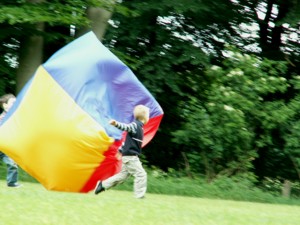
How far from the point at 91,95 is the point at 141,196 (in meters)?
2.18

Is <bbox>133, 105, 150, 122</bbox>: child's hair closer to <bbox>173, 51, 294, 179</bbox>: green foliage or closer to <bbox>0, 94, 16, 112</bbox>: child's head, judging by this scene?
<bbox>0, 94, 16, 112</bbox>: child's head

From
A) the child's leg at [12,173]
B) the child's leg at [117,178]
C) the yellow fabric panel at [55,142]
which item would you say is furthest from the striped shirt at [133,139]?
the child's leg at [12,173]

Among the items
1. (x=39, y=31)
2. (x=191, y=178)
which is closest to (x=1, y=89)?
(x=39, y=31)

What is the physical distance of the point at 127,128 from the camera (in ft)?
38.9

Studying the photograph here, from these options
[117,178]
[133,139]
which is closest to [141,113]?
[133,139]

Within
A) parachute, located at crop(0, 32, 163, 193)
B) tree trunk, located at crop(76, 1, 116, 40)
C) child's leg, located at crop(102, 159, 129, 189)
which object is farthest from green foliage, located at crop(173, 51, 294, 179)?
→ child's leg, located at crop(102, 159, 129, 189)

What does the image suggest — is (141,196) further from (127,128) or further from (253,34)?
(253,34)

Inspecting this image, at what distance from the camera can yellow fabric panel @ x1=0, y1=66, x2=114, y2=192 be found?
12406mm

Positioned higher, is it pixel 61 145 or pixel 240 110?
pixel 61 145

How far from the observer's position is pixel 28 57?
64.5 ft

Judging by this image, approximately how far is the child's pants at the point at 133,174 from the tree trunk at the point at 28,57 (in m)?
7.82

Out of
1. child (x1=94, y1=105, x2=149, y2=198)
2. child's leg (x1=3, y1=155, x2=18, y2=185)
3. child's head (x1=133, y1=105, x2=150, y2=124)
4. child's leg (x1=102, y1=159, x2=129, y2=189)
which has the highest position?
child's head (x1=133, y1=105, x2=150, y2=124)

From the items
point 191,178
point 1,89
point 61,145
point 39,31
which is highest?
point 61,145

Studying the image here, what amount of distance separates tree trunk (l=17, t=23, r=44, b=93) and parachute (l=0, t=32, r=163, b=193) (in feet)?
19.4
